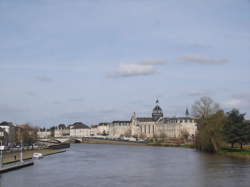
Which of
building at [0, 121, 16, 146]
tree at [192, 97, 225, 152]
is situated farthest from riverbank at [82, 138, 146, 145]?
tree at [192, 97, 225, 152]

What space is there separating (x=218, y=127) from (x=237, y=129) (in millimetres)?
5074

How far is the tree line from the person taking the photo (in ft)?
Result: 231

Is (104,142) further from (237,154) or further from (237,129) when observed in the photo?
(237,154)

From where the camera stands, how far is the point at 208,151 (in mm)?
80000

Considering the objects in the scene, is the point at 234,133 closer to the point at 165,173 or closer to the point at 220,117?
the point at 220,117

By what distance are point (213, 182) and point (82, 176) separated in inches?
558

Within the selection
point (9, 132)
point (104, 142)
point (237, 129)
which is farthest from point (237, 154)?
point (104, 142)

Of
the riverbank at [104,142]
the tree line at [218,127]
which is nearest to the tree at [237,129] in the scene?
the tree line at [218,127]

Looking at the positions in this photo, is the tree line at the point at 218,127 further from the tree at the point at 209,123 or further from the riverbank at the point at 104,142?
the riverbank at the point at 104,142

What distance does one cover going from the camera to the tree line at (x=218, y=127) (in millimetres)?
70500

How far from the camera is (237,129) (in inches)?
2758

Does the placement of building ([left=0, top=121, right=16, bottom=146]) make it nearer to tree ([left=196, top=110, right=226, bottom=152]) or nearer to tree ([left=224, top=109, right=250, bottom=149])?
tree ([left=196, top=110, right=226, bottom=152])

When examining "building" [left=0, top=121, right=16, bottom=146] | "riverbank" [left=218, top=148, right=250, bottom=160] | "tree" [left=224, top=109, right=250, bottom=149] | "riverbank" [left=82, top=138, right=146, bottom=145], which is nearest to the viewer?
"riverbank" [left=218, top=148, right=250, bottom=160]

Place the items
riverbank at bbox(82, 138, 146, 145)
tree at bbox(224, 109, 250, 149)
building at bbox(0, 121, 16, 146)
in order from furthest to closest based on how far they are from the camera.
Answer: riverbank at bbox(82, 138, 146, 145) < building at bbox(0, 121, 16, 146) < tree at bbox(224, 109, 250, 149)
